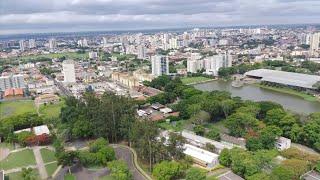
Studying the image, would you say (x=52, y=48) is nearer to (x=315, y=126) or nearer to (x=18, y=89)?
(x=18, y=89)

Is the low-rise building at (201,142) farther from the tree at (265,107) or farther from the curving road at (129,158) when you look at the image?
the tree at (265,107)

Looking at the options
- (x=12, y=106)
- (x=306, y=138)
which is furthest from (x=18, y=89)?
(x=306, y=138)

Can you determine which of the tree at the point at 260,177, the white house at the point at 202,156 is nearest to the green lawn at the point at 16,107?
the white house at the point at 202,156

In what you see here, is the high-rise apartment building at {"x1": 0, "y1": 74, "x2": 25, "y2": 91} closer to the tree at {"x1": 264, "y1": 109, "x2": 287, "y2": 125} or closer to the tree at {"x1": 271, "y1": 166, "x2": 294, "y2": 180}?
the tree at {"x1": 264, "y1": 109, "x2": 287, "y2": 125}

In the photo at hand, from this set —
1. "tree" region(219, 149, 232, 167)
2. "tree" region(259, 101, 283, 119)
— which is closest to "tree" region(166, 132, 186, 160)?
"tree" region(219, 149, 232, 167)

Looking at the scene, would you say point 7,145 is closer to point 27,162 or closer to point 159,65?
point 27,162

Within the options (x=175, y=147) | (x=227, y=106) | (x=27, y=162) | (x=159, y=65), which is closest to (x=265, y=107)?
(x=227, y=106)
